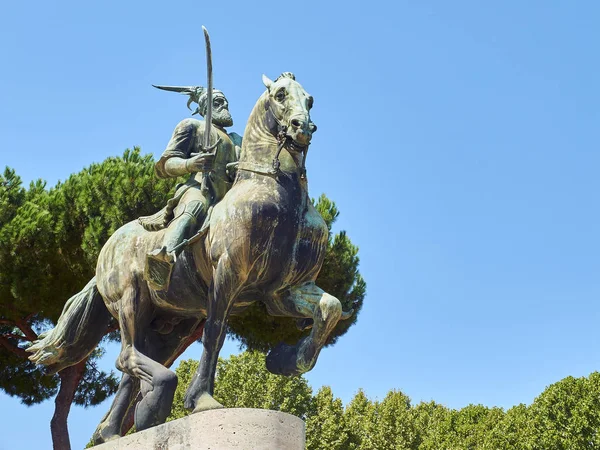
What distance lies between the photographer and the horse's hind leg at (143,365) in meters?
6.93

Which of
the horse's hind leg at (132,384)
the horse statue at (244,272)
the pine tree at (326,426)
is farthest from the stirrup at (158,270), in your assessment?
the pine tree at (326,426)

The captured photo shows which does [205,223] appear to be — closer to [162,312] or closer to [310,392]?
→ [162,312]

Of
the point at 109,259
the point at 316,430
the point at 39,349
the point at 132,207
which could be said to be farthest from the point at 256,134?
the point at 316,430

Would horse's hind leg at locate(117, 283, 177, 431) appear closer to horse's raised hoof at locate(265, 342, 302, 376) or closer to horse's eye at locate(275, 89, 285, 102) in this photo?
horse's raised hoof at locate(265, 342, 302, 376)

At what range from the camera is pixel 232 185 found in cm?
760

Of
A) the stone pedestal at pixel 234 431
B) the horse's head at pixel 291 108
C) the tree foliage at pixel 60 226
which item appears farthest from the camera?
the tree foliage at pixel 60 226

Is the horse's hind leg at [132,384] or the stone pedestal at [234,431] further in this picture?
the horse's hind leg at [132,384]

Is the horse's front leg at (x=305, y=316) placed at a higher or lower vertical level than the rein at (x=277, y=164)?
lower

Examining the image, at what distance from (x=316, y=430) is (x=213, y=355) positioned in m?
21.8

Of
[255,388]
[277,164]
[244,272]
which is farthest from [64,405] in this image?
[277,164]

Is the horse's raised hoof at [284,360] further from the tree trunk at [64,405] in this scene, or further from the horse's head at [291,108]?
the tree trunk at [64,405]

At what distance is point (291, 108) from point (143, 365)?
2.52 meters

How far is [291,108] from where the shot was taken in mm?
6988

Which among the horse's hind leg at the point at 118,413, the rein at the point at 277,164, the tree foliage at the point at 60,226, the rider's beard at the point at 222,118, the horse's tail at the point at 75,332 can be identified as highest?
the tree foliage at the point at 60,226
